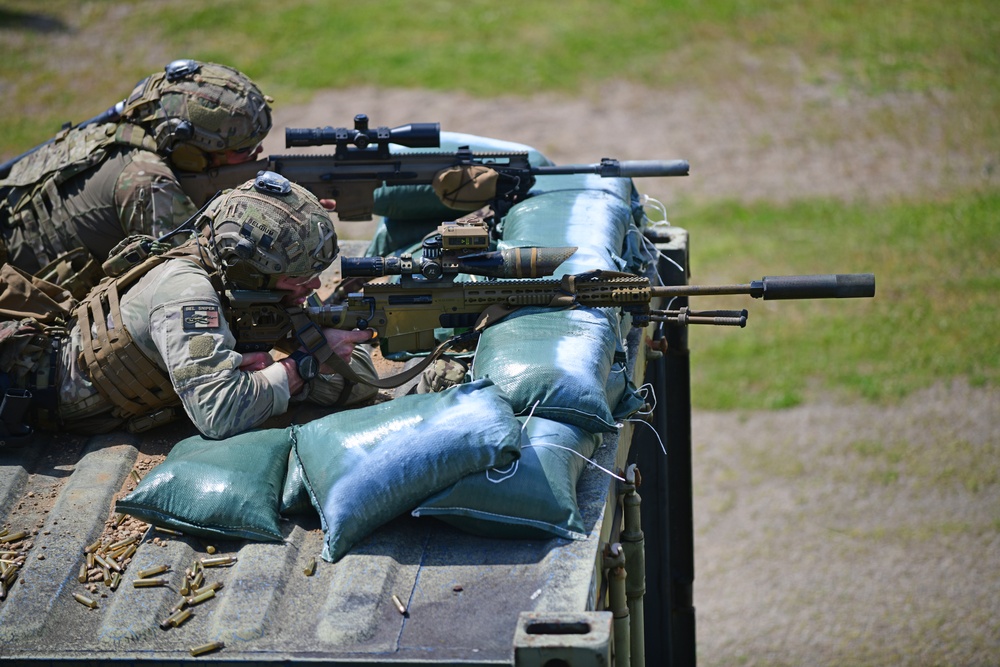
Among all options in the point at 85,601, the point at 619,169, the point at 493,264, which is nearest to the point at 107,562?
Answer: the point at 85,601

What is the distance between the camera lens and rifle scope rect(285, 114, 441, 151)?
21.5 ft

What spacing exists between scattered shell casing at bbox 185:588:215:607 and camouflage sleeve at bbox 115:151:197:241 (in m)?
2.55

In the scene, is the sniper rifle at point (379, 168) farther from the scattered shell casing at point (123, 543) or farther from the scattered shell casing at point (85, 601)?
the scattered shell casing at point (85, 601)

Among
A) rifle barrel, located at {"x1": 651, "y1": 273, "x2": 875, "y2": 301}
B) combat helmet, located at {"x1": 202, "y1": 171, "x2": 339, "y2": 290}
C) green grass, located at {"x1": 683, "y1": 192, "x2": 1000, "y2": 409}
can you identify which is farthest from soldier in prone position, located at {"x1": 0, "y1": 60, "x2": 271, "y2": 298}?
green grass, located at {"x1": 683, "y1": 192, "x2": 1000, "y2": 409}

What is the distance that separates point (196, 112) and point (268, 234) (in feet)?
5.55

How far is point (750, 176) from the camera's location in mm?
15188

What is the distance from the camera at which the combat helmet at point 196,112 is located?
646 cm

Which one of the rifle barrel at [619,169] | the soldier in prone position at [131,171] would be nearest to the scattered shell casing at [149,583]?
the soldier in prone position at [131,171]

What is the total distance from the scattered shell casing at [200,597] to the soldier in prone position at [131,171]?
8.29 ft

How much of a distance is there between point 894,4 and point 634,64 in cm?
387

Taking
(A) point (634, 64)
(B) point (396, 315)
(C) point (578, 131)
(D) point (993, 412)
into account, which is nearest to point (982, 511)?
(D) point (993, 412)

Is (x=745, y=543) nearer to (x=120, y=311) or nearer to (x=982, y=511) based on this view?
(x=982, y=511)

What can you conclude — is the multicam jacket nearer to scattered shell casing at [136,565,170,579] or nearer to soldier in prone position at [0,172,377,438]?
soldier in prone position at [0,172,377,438]

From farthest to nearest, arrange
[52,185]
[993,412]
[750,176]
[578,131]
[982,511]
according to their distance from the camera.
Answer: [578,131] → [750,176] → [993,412] → [982,511] → [52,185]
